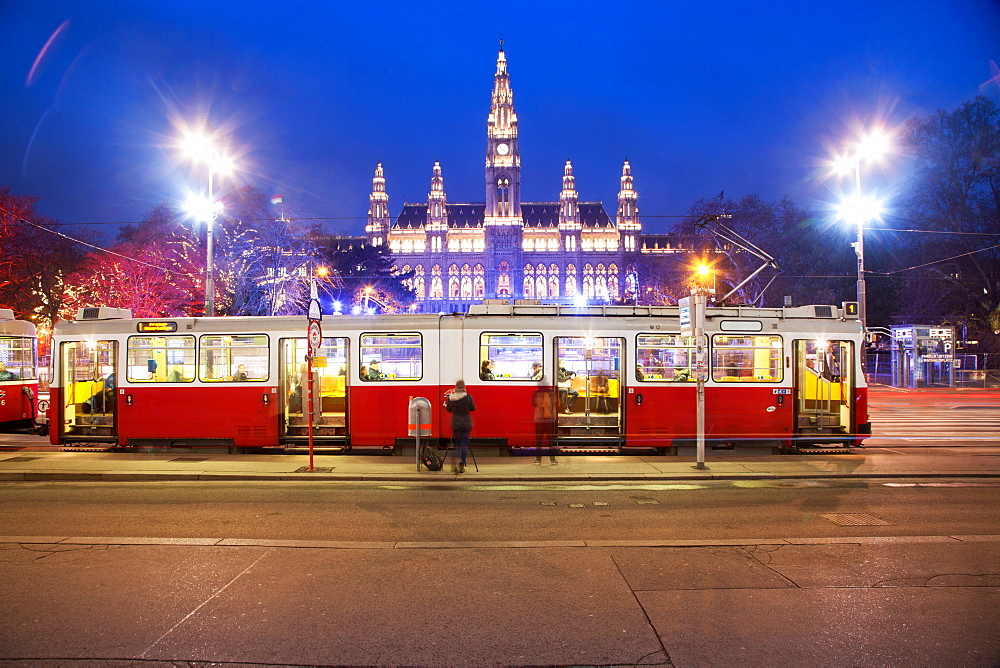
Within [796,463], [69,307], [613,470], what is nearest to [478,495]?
[613,470]

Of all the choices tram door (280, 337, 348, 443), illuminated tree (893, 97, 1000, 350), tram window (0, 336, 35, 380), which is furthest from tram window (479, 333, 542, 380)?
illuminated tree (893, 97, 1000, 350)

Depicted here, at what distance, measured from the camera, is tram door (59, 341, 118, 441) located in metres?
14.6

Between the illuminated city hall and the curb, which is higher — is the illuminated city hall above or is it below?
above

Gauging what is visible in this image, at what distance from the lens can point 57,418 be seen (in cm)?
1450

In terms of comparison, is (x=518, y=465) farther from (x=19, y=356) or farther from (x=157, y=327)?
(x=19, y=356)

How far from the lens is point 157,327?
14398 mm

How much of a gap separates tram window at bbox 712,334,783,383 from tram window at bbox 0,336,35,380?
1853 cm

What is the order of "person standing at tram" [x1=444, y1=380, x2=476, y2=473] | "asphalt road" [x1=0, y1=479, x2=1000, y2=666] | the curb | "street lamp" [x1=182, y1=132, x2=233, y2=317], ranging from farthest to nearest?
"street lamp" [x1=182, y1=132, x2=233, y2=317]
"person standing at tram" [x1=444, y1=380, x2=476, y2=473]
the curb
"asphalt road" [x1=0, y1=479, x2=1000, y2=666]

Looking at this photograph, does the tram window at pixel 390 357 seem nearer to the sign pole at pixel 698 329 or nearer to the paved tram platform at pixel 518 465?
the paved tram platform at pixel 518 465

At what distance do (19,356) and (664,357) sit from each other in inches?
691

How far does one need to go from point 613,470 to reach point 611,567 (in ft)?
18.2

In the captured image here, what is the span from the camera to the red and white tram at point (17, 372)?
1822 cm

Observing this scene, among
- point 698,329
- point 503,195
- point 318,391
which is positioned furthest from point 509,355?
point 503,195

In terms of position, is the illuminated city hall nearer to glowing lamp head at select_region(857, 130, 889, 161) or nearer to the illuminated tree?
the illuminated tree
